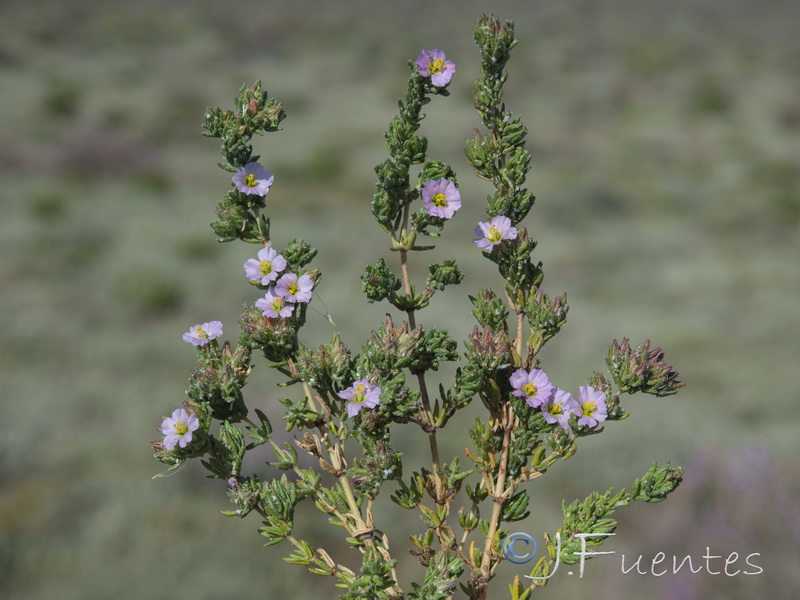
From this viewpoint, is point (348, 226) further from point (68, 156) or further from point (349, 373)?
point (349, 373)

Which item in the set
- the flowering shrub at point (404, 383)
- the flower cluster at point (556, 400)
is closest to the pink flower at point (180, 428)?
the flowering shrub at point (404, 383)

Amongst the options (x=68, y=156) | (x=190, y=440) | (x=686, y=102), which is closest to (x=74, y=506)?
(x=190, y=440)

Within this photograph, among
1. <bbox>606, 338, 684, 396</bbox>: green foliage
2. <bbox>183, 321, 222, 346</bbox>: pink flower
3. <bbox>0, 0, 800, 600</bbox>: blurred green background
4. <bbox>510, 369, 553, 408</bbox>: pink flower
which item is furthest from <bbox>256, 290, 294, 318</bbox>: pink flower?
<bbox>0, 0, 800, 600</bbox>: blurred green background

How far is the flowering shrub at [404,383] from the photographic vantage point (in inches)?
57.7

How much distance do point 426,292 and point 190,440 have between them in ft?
1.99

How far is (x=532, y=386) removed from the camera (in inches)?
58.3

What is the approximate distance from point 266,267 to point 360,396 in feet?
1.17

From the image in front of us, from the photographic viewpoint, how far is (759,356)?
11.0 m

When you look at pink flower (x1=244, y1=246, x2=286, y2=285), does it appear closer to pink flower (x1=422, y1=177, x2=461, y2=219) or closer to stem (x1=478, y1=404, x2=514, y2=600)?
pink flower (x1=422, y1=177, x2=461, y2=219)

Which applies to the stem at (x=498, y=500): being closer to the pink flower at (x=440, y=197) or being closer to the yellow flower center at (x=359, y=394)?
the yellow flower center at (x=359, y=394)

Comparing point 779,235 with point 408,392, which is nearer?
point 408,392

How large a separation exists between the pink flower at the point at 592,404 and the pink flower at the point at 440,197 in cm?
49

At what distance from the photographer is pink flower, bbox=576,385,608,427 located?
1.48m

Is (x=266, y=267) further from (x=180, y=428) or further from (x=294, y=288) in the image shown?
(x=180, y=428)
